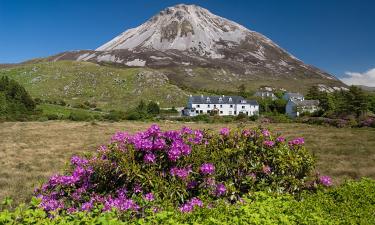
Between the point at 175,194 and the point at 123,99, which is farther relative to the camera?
the point at 123,99

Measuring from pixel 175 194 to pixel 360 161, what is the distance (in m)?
20.4

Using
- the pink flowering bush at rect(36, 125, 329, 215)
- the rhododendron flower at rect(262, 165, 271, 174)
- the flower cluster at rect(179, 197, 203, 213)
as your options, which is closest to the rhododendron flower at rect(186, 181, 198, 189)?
the pink flowering bush at rect(36, 125, 329, 215)

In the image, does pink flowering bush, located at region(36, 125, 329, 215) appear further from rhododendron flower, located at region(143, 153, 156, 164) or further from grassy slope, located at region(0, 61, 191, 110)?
grassy slope, located at region(0, 61, 191, 110)

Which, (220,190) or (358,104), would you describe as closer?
(220,190)

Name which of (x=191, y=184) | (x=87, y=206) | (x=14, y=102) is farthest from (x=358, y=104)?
(x=87, y=206)

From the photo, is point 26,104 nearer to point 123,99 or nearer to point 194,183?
point 123,99

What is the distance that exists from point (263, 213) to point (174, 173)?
345 cm

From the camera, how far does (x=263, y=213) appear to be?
8227mm

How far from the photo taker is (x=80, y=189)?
10938mm

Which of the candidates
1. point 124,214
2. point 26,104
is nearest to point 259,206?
point 124,214

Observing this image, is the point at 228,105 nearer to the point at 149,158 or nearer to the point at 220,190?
the point at 220,190

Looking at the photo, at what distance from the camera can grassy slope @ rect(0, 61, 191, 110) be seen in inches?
5273

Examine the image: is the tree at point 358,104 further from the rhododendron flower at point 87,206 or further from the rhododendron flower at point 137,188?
the rhododendron flower at point 87,206

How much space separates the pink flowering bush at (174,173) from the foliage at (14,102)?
235 ft
